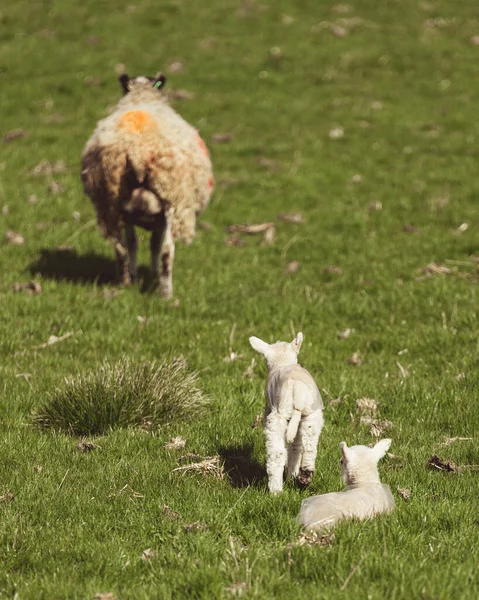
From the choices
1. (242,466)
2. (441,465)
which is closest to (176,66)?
(242,466)

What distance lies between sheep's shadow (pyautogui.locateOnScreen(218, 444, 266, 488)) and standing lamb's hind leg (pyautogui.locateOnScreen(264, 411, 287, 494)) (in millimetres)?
362

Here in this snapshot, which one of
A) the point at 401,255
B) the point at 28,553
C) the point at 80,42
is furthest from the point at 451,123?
the point at 28,553

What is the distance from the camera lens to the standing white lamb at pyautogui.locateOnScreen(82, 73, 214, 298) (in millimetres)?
10672

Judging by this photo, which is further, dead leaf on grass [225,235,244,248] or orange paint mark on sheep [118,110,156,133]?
dead leaf on grass [225,235,244,248]

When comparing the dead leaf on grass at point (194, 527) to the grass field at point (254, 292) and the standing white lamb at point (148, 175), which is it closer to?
the grass field at point (254, 292)

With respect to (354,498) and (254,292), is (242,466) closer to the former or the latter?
(354,498)

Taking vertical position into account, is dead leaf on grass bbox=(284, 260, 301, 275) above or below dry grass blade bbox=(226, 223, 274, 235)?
above

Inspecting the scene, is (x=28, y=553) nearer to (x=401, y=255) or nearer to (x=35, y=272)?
(x=35, y=272)

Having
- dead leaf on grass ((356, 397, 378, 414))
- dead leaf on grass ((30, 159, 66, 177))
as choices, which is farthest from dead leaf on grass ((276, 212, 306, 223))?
dead leaf on grass ((356, 397, 378, 414))

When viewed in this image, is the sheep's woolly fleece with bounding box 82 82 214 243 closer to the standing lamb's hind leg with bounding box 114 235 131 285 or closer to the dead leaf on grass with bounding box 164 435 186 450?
the standing lamb's hind leg with bounding box 114 235 131 285

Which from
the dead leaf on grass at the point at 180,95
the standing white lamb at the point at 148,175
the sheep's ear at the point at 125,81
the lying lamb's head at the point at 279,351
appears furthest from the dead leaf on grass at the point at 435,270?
the dead leaf on grass at the point at 180,95

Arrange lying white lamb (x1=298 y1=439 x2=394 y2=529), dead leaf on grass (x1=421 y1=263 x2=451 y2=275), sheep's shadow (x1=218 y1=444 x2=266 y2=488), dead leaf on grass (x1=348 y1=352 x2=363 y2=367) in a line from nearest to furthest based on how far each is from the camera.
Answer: lying white lamb (x1=298 y1=439 x2=394 y2=529)
sheep's shadow (x1=218 y1=444 x2=266 y2=488)
dead leaf on grass (x1=348 y1=352 x2=363 y2=367)
dead leaf on grass (x1=421 y1=263 x2=451 y2=275)

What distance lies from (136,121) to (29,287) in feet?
9.01

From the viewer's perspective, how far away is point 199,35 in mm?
24516
